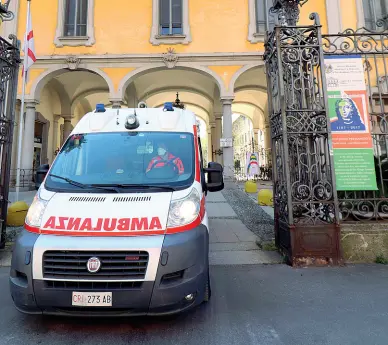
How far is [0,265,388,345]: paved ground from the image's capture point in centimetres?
243

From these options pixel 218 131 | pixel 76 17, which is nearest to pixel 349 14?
pixel 218 131

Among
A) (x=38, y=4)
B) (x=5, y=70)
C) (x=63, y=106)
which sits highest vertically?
(x=38, y=4)

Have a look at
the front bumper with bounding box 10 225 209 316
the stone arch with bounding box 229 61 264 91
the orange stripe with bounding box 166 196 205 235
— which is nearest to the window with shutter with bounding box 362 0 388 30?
the stone arch with bounding box 229 61 264 91

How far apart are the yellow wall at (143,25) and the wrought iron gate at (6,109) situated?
993 cm

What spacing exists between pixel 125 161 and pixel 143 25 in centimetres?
1369

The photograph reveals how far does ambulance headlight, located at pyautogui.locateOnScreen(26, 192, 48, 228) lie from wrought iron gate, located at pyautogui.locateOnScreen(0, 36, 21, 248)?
291 cm

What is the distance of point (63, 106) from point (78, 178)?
57.1 feet

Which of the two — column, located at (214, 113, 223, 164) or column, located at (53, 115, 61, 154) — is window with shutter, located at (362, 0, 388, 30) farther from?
column, located at (53, 115, 61, 154)

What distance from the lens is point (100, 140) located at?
3.64 metres

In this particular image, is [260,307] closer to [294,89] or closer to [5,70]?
[294,89]

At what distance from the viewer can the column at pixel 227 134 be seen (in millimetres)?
14141

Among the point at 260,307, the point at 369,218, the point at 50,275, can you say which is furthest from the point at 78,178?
the point at 369,218

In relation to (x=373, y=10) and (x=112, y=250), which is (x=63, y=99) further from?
(x=373, y=10)

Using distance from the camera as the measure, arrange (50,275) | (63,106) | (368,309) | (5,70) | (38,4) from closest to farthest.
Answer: (50,275) < (368,309) < (5,70) < (38,4) < (63,106)
